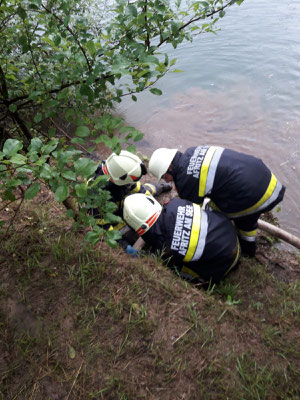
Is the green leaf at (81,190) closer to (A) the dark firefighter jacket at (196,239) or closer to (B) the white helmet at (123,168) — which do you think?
(A) the dark firefighter jacket at (196,239)

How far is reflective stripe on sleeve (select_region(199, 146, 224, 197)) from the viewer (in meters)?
3.25

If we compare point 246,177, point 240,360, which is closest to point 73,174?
point 240,360

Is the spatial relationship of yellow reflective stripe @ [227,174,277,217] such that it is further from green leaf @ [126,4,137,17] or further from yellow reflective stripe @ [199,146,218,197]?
green leaf @ [126,4,137,17]

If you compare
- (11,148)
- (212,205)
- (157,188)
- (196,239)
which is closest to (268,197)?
(212,205)

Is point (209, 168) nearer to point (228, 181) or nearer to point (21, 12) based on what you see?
point (228, 181)

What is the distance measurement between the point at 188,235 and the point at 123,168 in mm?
1317

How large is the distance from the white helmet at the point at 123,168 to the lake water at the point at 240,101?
265cm

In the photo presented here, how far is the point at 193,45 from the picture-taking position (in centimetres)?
959

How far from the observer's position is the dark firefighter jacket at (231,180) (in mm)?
3199

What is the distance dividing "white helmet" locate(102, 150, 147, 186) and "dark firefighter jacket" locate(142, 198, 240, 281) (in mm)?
792

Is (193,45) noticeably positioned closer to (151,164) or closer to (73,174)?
(151,164)

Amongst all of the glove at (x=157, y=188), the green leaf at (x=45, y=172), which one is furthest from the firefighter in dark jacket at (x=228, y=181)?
the green leaf at (x=45, y=172)

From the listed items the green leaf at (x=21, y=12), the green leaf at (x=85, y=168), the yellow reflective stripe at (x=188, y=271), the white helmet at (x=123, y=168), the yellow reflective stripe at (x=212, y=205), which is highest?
the green leaf at (x=21, y=12)

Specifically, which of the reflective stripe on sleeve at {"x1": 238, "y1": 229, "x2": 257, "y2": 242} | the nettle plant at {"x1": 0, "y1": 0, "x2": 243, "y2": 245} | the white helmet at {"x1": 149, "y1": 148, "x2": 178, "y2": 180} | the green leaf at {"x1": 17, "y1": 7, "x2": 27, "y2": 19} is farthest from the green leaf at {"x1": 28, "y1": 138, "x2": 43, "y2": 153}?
the reflective stripe on sleeve at {"x1": 238, "y1": 229, "x2": 257, "y2": 242}
